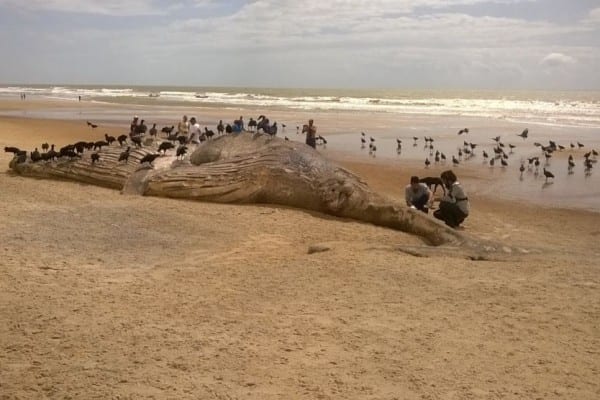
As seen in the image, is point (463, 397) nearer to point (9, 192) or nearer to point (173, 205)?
point (173, 205)

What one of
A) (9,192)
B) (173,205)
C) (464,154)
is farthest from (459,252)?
(464,154)

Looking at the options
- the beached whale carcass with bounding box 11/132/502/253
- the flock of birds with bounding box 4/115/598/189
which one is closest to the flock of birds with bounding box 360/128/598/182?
the flock of birds with bounding box 4/115/598/189

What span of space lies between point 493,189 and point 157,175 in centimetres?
865

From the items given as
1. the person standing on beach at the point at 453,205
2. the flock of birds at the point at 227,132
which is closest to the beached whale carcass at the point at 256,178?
the flock of birds at the point at 227,132

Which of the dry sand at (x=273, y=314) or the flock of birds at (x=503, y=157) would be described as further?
the flock of birds at (x=503, y=157)

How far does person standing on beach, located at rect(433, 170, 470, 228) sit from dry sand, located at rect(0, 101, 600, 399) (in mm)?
1171

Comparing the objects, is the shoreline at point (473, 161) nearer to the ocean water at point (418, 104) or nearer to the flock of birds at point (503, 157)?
the flock of birds at point (503, 157)

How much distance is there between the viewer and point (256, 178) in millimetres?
10820

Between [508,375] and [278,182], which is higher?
[278,182]

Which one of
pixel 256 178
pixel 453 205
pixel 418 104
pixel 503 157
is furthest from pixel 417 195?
pixel 418 104

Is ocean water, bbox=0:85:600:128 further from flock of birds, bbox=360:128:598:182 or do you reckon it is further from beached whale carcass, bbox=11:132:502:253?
beached whale carcass, bbox=11:132:502:253

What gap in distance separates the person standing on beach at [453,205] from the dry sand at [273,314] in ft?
3.84

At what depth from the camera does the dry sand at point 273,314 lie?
168 inches

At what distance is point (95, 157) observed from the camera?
12.4m
